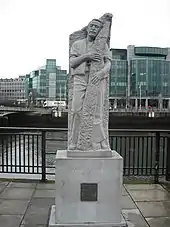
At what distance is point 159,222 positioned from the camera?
4594mm

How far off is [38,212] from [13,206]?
547 millimetres

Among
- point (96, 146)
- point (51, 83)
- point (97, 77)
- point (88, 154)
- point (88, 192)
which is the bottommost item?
point (88, 192)

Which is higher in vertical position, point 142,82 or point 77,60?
point 142,82

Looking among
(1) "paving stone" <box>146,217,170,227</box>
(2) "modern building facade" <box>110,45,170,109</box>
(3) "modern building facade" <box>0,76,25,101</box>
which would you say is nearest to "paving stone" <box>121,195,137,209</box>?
(1) "paving stone" <box>146,217,170,227</box>

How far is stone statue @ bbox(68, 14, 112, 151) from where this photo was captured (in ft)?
13.8

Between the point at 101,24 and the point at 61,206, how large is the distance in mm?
2501

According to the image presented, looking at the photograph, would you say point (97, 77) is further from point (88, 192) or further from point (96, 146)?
point (88, 192)

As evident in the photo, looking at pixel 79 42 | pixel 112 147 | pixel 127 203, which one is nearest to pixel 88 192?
pixel 127 203

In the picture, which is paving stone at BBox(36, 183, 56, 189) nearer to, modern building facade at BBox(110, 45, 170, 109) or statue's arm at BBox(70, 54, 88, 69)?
statue's arm at BBox(70, 54, 88, 69)

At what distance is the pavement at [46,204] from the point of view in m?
4.59

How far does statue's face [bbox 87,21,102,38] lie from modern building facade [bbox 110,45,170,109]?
258ft

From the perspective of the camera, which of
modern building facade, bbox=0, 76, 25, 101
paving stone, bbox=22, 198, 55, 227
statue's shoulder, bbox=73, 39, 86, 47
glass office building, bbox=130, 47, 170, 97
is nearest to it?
statue's shoulder, bbox=73, 39, 86, 47

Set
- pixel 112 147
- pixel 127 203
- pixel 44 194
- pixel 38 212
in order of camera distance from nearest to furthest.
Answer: pixel 38 212, pixel 127 203, pixel 44 194, pixel 112 147

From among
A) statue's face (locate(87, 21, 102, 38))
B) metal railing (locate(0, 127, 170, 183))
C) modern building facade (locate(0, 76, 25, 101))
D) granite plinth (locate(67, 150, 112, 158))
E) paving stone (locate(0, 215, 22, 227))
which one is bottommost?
paving stone (locate(0, 215, 22, 227))
